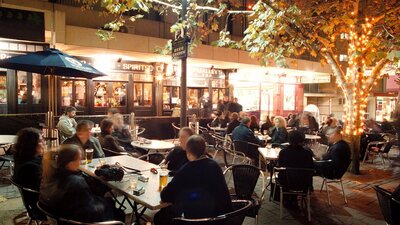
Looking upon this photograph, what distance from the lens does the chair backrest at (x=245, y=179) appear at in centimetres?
440

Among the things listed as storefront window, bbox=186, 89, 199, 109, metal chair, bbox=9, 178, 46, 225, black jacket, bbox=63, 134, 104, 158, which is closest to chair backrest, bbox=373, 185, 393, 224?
metal chair, bbox=9, 178, 46, 225

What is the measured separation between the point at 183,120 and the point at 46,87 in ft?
28.3

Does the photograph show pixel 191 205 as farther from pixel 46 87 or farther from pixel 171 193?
pixel 46 87

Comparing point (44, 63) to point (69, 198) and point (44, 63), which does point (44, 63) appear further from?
point (69, 198)

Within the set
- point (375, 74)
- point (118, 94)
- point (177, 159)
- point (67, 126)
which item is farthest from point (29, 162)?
point (118, 94)

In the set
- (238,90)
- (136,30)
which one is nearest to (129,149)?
(136,30)

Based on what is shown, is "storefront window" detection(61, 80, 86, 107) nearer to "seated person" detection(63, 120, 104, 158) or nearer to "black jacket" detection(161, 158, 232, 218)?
"seated person" detection(63, 120, 104, 158)

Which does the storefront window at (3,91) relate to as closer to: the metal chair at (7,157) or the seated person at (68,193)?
the metal chair at (7,157)

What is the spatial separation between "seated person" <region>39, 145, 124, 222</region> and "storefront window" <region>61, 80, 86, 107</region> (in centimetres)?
1076

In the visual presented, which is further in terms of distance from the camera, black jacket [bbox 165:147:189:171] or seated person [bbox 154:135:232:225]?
black jacket [bbox 165:147:189:171]

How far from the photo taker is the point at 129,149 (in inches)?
293

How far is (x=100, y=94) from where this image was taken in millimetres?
14125

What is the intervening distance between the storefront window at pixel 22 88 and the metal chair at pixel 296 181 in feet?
34.3

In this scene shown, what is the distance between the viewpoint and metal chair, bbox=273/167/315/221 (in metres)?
4.84
